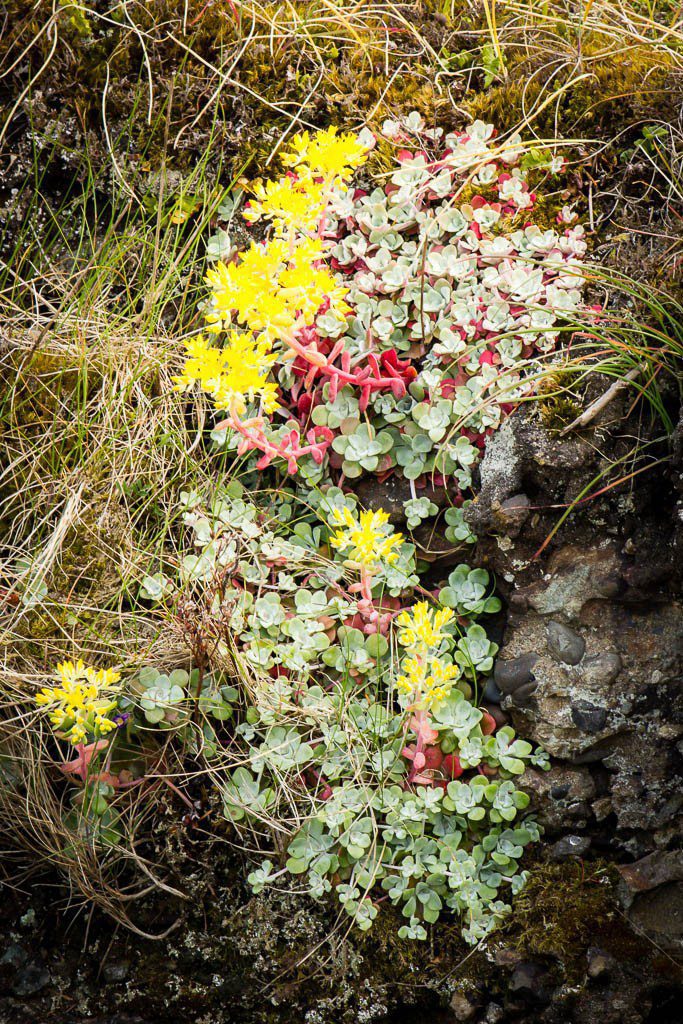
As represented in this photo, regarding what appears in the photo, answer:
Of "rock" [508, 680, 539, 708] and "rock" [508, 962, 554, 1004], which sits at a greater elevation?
"rock" [508, 680, 539, 708]

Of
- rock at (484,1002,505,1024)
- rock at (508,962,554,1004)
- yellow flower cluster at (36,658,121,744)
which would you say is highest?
yellow flower cluster at (36,658,121,744)

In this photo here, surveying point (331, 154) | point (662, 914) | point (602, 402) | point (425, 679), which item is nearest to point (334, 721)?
point (425, 679)

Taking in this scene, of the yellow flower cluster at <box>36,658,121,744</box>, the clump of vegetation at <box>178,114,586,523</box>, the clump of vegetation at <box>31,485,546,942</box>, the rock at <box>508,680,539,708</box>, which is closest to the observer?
the yellow flower cluster at <box>36,658,121,744</box>

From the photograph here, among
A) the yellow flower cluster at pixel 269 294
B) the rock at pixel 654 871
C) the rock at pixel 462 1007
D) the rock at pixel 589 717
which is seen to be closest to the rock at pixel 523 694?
the rock at pixel 589 717

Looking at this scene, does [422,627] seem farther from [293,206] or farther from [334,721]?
[293,206]

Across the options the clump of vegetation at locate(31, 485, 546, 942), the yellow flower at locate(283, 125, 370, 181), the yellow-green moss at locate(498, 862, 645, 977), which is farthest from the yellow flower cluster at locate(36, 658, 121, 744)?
the yellow flower at locate(283, 125, 370, 181)

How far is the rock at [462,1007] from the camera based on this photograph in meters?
2.02

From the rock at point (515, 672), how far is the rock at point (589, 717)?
0.49 ft

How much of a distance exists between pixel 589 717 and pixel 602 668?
0.45ft

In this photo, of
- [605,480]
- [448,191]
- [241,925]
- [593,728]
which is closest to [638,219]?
[448,191]

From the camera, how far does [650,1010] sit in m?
1.95

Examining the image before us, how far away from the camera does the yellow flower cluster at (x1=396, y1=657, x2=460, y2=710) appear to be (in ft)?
6.57

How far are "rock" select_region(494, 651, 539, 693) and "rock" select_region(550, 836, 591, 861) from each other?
0.41 m

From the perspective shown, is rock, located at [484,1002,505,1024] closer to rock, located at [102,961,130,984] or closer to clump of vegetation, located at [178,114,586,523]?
rock, located at [102,961,130,984]
